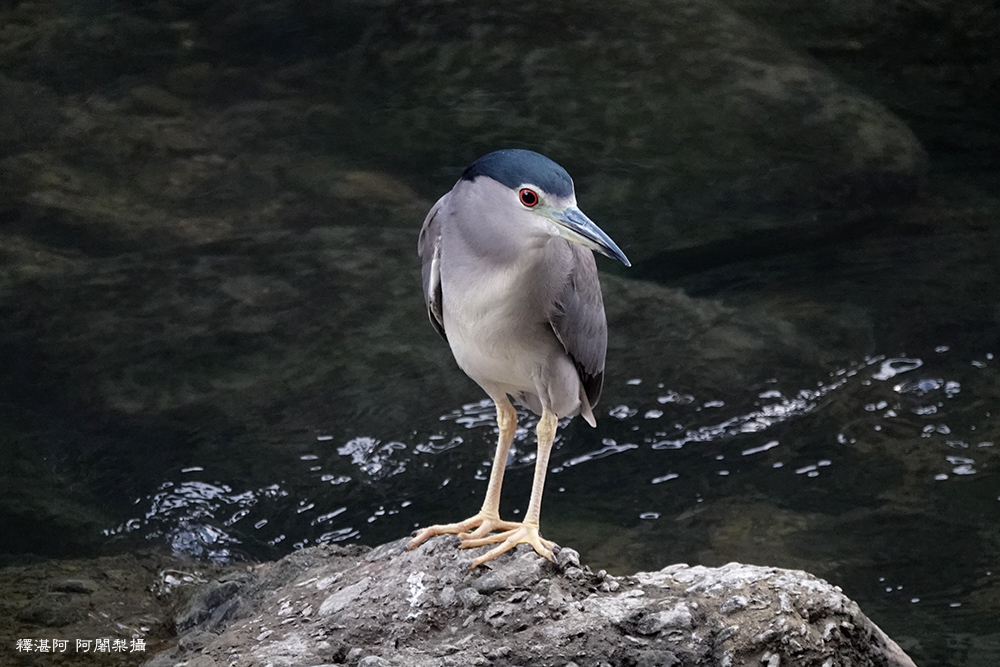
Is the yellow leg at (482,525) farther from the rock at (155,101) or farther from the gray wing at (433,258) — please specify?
the rock at (155,101)

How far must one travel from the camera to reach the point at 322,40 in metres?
9.09

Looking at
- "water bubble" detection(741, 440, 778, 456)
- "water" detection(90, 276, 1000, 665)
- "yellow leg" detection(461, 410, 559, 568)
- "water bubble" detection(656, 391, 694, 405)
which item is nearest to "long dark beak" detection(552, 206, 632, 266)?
"yellow leg" detection(461, 410, 559, 568)

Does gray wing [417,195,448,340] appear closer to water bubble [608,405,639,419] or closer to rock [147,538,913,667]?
rock [147,538,913,667]

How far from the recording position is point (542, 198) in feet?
11.3

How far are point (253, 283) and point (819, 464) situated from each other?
11.2 ft

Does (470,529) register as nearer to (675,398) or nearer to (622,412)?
(622,412)

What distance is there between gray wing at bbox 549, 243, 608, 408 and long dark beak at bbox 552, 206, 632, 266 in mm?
441

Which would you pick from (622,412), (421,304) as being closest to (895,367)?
(622,412)

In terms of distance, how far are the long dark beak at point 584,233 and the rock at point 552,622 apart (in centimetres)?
95

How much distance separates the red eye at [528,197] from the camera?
11.3 feet

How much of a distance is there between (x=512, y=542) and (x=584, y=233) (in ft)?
3.23

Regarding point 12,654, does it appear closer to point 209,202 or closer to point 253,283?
point 253,283

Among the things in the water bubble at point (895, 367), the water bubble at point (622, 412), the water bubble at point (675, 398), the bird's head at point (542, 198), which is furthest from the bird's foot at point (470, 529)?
the water bubble at point (895, 367)

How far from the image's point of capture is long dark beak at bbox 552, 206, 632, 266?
3322mm
